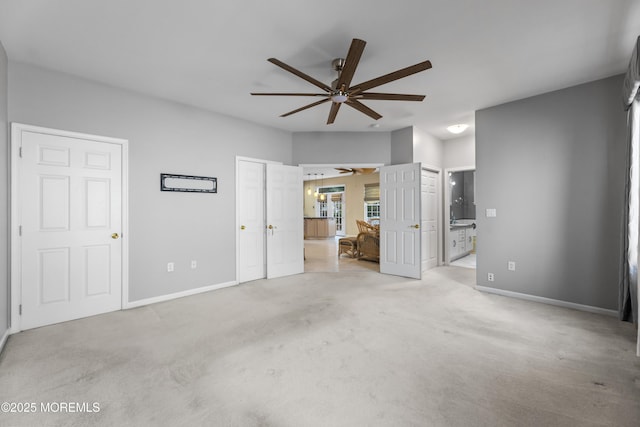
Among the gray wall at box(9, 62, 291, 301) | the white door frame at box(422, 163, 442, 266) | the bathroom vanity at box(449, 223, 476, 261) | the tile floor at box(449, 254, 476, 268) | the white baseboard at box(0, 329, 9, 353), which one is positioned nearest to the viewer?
the white baseboard at box(0, 329, 9, 353)

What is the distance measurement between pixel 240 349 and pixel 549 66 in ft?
14.2

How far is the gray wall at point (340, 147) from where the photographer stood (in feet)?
17.9

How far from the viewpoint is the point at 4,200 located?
8.82 feet

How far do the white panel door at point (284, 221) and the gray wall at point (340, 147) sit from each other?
1.40ft

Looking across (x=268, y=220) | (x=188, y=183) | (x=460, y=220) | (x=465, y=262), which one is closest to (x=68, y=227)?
(x=188, y=183)

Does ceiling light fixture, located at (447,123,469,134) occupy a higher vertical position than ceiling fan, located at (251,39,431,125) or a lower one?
higher

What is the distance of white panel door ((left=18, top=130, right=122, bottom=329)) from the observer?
113 inches

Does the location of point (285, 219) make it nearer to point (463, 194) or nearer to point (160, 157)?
point (160, 157)

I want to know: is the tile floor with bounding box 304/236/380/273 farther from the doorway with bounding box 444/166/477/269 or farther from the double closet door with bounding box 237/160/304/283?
the doorway with bounding box 444/166/477/269

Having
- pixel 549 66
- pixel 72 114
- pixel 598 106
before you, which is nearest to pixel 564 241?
pixel 598 106

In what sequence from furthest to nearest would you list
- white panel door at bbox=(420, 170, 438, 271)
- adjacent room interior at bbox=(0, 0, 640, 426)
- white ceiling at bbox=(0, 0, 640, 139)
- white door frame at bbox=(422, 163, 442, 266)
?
white door frame at bbox=(422, 163, 442, 266), white panel door at bbox=(420, 170, 438, 271), white ceiling at bbox=(0, 0, 640, 139), adjacent room interior at bbox=(0, 0, 640, 426)

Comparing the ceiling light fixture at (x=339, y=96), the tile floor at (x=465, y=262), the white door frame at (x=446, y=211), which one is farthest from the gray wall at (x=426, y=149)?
the ceiling light fixture at (x=339, y=96)

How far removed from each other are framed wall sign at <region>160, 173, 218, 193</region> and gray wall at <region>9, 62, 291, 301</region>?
77 millimetres

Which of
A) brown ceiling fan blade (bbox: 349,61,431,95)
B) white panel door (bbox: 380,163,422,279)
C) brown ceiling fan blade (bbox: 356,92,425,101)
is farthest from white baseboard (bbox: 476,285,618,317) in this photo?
brown ceiling fan blade (bbox: 349,61,431,95)
